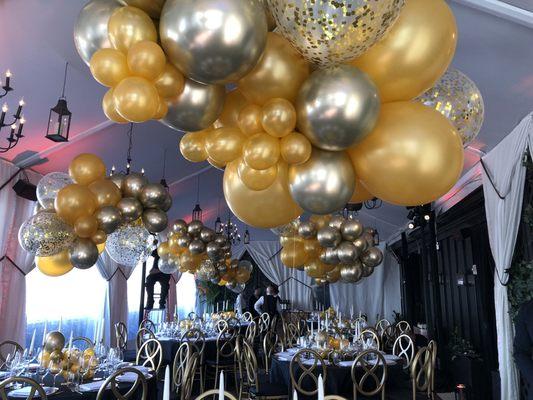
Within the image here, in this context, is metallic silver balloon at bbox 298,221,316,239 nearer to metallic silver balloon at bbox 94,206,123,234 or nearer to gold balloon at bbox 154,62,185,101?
metallic silver balloon at bbox 94,206,123,234

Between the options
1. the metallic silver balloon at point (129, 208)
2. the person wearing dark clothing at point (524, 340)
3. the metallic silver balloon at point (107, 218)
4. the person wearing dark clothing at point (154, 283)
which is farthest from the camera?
the person wearing dark clothing at point (154, 283)

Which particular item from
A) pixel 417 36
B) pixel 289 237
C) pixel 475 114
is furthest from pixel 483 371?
pixel 417 36

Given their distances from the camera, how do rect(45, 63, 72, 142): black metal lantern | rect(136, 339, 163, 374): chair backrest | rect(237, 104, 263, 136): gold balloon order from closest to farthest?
1. rect(237, 104, 263, 136): gold balloon
2. rect(45, 63, 72, 142): black metal lantern
3. rect(136, 339, 163, 374): chair backrest

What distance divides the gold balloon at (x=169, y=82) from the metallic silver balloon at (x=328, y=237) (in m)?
4.17

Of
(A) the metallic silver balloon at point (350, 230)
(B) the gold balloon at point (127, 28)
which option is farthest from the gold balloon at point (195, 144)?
(A) the metallic silver balloon at point (350, 230)

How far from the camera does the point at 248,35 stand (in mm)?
1107

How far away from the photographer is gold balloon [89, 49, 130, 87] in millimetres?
1218

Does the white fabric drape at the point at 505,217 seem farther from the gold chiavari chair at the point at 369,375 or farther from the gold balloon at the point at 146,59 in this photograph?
the gold balloon at the point at 146,59

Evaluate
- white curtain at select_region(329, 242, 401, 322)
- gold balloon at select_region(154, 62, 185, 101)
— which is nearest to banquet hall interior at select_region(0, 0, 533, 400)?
gold balloon at select_region(154, 62, 185, 101)

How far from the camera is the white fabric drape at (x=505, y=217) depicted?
3744mm

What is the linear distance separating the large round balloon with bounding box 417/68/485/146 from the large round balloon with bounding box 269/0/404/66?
786 mm

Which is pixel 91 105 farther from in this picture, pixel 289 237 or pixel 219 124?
pixel 219 124

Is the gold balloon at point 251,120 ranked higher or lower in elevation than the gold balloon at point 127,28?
lower

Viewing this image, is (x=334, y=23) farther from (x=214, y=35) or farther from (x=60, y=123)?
(x=60, y=123)
